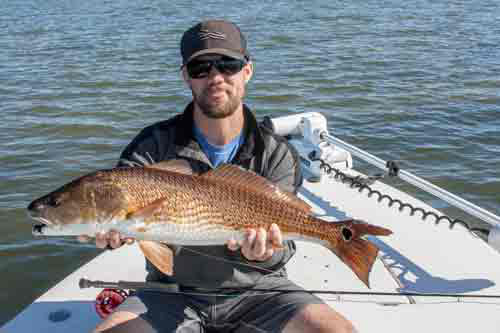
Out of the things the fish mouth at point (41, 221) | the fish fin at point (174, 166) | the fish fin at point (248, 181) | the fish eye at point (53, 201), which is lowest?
the fish mouth at point (41, 221)

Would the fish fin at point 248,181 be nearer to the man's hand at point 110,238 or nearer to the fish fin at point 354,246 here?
the fish fin at point 354,246

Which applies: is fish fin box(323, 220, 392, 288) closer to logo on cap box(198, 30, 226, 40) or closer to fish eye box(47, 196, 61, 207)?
logo on cap box(198, 30, 226, 40)

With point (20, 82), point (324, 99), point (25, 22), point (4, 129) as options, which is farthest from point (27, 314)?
point (25, 22)

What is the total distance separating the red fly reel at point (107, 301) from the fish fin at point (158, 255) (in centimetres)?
87

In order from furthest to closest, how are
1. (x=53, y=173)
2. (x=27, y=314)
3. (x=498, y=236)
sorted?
(x=53, y=173)
(x=498, y=236)
(x=27, y=314)

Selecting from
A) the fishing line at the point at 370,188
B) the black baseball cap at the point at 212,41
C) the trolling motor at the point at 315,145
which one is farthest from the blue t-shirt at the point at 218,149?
the trolling motor at the point at 315,145

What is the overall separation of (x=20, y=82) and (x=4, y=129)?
3.16 meters

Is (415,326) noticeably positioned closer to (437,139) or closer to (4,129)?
(437,139)

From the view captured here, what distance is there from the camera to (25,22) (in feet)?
64.5

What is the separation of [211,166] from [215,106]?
41cm

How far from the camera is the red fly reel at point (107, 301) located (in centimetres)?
363

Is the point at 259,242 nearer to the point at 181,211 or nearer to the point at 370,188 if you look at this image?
the point at 181,211

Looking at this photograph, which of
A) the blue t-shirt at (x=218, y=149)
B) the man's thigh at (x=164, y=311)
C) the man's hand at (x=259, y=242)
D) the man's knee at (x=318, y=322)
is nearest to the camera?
the man's hand at (x=259, y=242)

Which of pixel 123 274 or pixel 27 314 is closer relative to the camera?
pixel 27 314
